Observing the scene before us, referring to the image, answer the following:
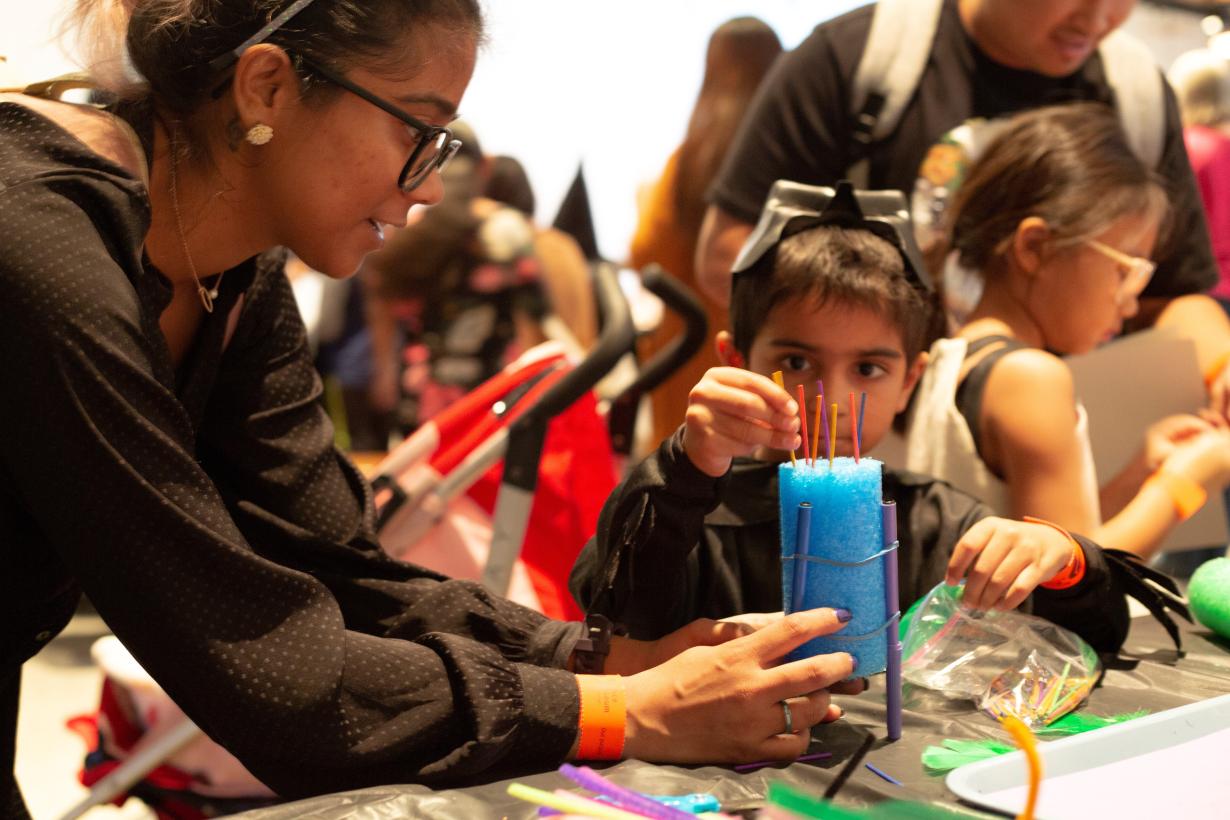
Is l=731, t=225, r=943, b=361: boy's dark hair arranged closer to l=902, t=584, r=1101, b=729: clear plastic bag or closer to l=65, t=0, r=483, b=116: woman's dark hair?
l=902, t=584, r=1101, b=729: clear plastic bag

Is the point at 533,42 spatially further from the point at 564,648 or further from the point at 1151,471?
the point at 564,648

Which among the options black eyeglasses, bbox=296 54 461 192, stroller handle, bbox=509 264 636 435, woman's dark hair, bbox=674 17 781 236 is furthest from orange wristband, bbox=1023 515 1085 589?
woman's dark hair, bbox=674 17 781 236

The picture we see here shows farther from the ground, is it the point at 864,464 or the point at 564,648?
the point at 864,464

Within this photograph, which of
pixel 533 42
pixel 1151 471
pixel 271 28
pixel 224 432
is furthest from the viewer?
pixel 533 42

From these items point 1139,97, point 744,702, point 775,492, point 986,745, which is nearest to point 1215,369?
point 1139,97

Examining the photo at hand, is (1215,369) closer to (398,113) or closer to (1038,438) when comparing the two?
(1038,438)

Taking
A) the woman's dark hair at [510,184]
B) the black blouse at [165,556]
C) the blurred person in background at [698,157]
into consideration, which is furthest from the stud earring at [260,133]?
the woman's dark hair at [510,184]

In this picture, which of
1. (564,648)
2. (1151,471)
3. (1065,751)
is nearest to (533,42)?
(1151,471)

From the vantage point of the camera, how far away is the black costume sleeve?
3.87 ft

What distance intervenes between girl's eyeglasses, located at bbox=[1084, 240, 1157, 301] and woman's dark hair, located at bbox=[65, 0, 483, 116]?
3.36ft

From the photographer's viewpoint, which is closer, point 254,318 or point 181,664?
point 181,664

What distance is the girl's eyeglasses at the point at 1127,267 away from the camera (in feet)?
5.92

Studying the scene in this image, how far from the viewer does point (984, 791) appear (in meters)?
0.94

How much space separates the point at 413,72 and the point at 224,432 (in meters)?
0.47
